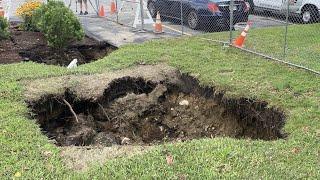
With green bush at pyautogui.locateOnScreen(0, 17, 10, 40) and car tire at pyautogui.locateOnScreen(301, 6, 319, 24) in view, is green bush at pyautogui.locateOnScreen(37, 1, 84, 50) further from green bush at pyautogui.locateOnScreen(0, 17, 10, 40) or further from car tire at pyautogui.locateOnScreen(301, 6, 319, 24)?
car tire at pyautogui.locateOnScreen(301, 6, 319, 24)

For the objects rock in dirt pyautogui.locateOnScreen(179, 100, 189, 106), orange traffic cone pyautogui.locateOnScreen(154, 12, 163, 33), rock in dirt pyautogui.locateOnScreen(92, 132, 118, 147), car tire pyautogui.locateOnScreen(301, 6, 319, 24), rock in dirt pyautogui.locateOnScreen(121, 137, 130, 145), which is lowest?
rock in dirt pyautogui.locateOnScreen(121, 137, 130, 145)

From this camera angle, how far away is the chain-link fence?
451 inches

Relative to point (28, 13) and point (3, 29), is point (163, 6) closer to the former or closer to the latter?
point (28, 13)

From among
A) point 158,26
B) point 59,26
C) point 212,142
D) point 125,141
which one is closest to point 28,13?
point 59,26

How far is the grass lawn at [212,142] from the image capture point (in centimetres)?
481

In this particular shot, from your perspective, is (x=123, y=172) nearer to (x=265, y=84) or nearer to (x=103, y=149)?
(x=103, y=149)

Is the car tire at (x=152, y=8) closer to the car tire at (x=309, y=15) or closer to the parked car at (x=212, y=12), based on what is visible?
the parked car at (x=212, y=12)

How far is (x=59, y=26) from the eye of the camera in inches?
432

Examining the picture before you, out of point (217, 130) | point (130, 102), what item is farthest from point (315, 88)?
point (130, 102)

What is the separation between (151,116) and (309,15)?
8.71 m

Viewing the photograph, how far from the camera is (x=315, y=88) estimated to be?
24.7ft

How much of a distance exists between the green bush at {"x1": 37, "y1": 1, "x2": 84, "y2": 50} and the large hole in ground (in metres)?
3.44

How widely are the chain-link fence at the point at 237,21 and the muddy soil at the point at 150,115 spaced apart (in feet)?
10.9

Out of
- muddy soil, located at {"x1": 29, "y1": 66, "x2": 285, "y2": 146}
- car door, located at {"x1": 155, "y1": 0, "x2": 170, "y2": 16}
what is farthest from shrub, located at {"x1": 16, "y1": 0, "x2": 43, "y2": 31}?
muddy soil, located at {"x1": 29, "y1": 66, "x2": 285, "y2": 146}
